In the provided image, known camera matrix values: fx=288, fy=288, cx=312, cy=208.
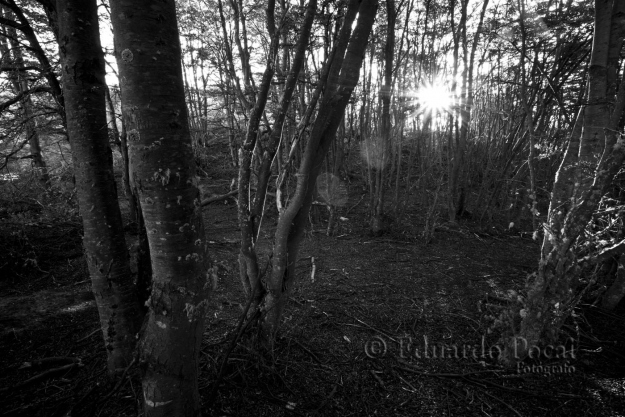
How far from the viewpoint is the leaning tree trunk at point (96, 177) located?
1776 millimetres

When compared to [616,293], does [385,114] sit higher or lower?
higher

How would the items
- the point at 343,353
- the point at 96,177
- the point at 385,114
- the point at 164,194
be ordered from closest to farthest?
the point at 164,194
the point at 96,177
the point at 343,353
the point at 385,114

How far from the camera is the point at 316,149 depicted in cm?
217

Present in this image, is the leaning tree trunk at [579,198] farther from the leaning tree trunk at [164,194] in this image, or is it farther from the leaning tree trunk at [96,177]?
the leaning tree trunk at [96,177]

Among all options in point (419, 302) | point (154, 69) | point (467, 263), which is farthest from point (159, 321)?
point (467, 263)

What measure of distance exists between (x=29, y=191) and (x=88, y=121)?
7108 millimetres

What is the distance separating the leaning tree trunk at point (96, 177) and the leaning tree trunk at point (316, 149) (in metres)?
1.00

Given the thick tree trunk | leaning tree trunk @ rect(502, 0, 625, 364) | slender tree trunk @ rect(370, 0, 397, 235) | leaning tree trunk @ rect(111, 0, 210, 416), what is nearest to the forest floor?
the thick tree trunk

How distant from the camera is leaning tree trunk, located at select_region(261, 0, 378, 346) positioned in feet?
6.61

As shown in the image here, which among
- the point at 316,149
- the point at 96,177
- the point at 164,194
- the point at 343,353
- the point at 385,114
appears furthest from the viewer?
the point at 385,114

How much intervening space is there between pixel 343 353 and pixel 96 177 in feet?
7.89

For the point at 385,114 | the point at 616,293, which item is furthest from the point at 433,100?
the point at 616,293

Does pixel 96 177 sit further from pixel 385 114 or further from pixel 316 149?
pixel 385 114

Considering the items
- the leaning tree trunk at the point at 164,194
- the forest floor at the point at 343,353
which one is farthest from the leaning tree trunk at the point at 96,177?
the leaning tree trunk at the point at 164,194
